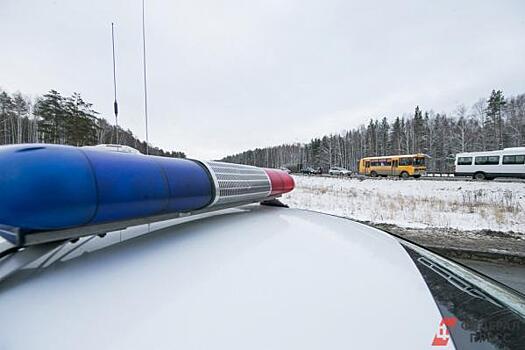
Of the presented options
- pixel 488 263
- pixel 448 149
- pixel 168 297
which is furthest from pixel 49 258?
pixel 448 149

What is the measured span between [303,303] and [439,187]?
18.4 meters

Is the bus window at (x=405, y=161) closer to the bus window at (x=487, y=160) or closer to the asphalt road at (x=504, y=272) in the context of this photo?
the bus window at (x=487, y=160)

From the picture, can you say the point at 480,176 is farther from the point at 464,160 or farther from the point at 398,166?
the point at 398,166

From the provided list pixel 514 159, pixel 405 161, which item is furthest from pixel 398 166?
pixel 514 159

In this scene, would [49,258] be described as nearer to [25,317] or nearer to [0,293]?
[0,293]

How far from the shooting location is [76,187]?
0.76 meters

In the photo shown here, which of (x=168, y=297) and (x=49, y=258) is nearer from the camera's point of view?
(x=168, y=297)

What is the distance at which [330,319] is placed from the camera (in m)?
0.73

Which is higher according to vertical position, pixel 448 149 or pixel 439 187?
pixel 448 149

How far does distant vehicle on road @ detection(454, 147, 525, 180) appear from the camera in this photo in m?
18.3

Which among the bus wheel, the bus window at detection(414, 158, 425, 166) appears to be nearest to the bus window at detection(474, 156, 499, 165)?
the bus wheel

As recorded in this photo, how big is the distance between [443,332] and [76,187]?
1.28 meters

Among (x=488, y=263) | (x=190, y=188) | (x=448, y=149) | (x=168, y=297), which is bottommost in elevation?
(x=488, y=263)

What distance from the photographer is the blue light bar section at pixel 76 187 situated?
0.68m
